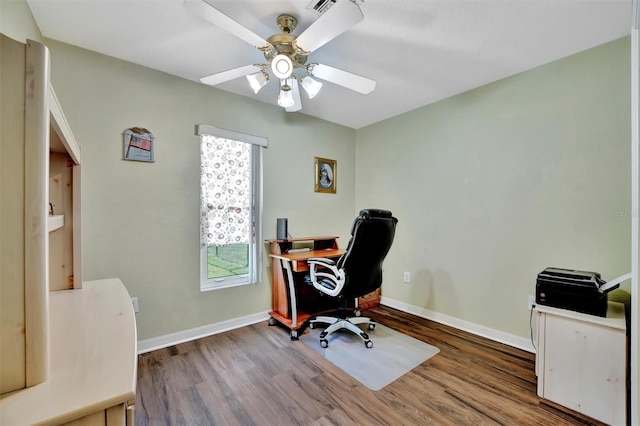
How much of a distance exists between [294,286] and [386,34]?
86.2 inches

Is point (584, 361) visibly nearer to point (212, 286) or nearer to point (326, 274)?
point (326, 274)

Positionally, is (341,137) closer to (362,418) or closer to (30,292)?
(362,418)

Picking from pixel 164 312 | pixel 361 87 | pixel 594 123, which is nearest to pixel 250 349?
pixel 164 312

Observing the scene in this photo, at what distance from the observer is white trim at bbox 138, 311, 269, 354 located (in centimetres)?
221

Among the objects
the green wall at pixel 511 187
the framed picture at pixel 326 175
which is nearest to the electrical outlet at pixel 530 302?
the green wall at pixel 511 187

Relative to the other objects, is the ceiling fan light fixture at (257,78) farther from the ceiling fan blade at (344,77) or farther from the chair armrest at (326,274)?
the chair armrest at (326,274)

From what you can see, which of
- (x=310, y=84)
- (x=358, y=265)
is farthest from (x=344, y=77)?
(x=358, y=265)

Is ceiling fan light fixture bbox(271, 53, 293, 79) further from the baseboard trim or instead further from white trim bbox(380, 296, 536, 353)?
white trim bbox(380, 296, 536, 353)

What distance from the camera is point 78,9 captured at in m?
1.60

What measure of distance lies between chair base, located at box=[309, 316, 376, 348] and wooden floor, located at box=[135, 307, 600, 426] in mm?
203

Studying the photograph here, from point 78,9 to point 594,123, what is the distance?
137 inches

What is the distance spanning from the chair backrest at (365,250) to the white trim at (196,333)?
1.09m

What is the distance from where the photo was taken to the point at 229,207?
2.68m

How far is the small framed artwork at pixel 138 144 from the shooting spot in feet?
6.98
